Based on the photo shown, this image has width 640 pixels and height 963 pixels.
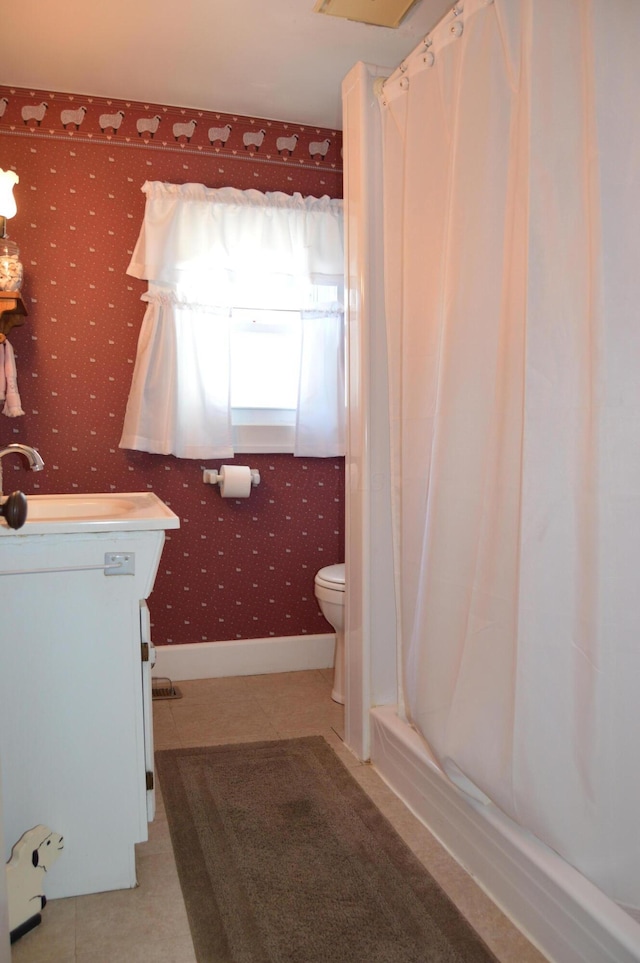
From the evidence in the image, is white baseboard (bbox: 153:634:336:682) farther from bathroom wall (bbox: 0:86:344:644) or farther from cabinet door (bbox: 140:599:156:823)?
cabinet door (bbox: 140:599:156:823)

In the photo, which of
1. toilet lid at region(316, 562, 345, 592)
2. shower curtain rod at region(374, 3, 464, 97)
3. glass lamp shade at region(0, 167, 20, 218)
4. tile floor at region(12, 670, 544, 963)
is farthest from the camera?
toilet lid at region(316, 562, 345, 592)

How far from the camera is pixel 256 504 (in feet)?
10.8

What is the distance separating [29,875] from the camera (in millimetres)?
1618

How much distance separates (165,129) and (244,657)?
2.27 metres

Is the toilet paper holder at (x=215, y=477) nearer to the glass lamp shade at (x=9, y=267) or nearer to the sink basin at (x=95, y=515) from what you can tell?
the sink basin at (x=95, y=515)

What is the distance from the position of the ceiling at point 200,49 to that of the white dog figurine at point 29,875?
7.84 feet

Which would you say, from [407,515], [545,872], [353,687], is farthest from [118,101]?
[545,872]

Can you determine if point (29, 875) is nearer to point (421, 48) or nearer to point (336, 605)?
point (336, 605)

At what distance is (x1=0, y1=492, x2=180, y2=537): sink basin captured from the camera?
1.67m

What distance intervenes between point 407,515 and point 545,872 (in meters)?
0.93

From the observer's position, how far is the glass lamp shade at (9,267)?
258 cm

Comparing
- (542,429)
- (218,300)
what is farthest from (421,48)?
(218,300)

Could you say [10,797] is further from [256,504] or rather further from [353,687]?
[256,504]

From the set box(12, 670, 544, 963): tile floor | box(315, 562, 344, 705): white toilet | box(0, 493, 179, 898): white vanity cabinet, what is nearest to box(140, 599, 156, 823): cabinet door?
box(0, 493, 179, 898): white vanity cabinet
